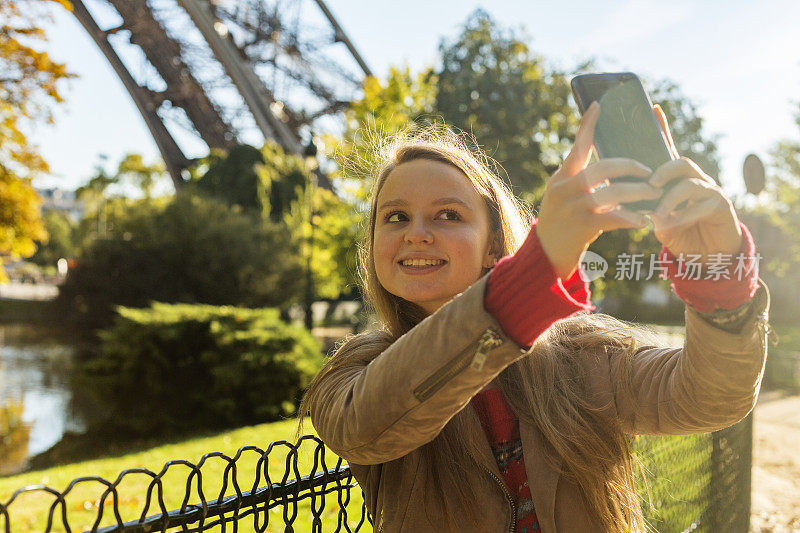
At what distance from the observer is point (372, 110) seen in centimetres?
1112

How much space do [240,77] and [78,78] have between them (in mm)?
11299

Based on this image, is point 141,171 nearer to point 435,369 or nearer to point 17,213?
point 17,213

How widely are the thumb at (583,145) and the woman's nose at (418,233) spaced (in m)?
0.46

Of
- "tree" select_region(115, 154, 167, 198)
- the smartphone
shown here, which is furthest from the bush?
"tree" select_region(115, 154, 167, 198)

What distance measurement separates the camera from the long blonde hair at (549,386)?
1.21 metres

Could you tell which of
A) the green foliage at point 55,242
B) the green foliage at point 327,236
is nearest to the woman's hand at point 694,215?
the green foliage at point 327,236

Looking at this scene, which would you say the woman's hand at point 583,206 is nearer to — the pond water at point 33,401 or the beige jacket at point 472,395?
the beige jacket at point 472,395

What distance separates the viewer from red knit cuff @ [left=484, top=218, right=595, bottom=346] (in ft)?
2.59

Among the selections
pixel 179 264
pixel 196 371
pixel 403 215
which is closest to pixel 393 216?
pixel 403 215

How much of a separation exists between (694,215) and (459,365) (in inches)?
14.3

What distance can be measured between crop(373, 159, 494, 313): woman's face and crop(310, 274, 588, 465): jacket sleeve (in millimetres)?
360

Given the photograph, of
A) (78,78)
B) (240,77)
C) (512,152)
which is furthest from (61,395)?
(240,77)

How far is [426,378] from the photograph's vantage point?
84cm

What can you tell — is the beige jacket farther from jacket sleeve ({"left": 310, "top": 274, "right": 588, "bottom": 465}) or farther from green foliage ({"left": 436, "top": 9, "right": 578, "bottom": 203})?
green foliage ({"left": 436, "top": 9, "right": 578, "bottom": 203})
